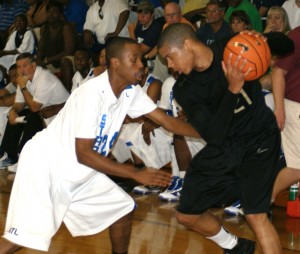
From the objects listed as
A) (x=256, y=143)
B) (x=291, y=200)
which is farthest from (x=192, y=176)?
(x=291, y=200)

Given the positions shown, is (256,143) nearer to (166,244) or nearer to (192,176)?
(192,176)

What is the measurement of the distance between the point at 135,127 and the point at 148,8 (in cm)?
182

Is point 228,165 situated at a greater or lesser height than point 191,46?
lesser

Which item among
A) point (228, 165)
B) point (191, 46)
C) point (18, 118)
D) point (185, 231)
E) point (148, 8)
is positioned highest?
point (191, 46)

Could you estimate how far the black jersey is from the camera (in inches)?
183

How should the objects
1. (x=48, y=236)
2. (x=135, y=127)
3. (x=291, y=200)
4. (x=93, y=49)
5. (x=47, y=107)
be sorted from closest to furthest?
(x=48, y=236), (x=291, y=200), (x=135, y=127), (x=47, y=107), (x=93, y=49)

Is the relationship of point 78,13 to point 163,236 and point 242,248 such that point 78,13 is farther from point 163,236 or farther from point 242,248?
point 242,248

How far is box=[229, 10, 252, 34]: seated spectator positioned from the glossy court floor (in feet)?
7.09

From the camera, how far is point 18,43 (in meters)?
11.7

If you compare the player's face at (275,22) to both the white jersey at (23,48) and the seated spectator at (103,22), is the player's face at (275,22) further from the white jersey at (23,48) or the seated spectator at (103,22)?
the white jersey at (23,48)

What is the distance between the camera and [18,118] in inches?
381

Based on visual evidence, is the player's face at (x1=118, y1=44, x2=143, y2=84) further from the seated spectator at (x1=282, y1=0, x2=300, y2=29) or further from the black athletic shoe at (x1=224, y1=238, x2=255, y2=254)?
the seated spectator at (x1=282, y1=0, x2=300, y2=29)

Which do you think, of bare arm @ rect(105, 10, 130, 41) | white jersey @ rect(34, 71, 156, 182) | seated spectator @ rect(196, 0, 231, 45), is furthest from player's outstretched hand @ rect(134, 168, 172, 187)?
bare arm @ rect(105, 10, 130, 41)

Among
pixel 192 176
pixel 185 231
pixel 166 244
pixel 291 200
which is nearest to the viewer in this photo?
pixel 192 176
